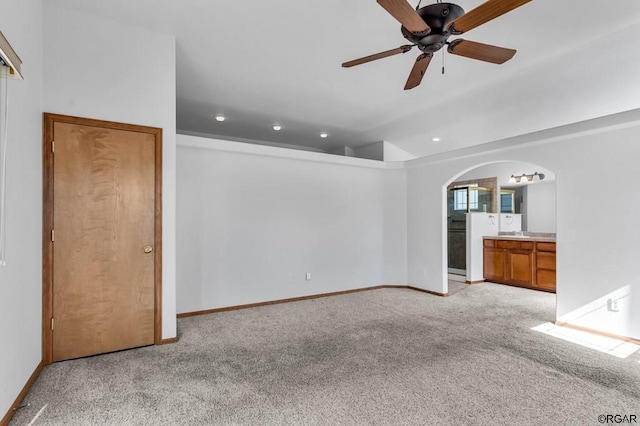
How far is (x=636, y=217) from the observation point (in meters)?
3.28

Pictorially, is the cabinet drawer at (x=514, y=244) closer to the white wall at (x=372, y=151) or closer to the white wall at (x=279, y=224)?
the white wall at (x=279, y=224)

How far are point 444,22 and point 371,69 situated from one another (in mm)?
1851

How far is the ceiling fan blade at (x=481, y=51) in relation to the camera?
232 centimetres

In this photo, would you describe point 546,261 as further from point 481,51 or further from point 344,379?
point 344,379

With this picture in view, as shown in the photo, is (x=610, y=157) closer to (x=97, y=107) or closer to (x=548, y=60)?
(x=548, y=60)

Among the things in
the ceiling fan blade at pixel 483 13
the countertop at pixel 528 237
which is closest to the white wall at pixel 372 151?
the countertop at pixel 528 237

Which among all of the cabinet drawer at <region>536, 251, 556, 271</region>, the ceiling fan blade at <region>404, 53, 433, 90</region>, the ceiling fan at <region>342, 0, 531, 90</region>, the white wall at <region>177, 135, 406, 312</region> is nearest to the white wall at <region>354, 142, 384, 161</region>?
the white wall at <region>177, 135, 406, 312</region>

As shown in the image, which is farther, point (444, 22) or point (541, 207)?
point (541, 207)

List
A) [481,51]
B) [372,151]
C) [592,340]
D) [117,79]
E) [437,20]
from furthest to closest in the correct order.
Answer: [372,151] < [592,340] < [117,79] < [481,51] < [437,20]

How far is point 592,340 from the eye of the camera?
11.0 feet

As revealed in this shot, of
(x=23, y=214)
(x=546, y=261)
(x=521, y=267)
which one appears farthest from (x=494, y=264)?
(x=23, y=214)

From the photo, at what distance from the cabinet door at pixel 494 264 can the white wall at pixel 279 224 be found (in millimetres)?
1937

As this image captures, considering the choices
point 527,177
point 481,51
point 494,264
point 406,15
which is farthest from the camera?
point 527,177

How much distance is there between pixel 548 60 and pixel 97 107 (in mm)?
4690
